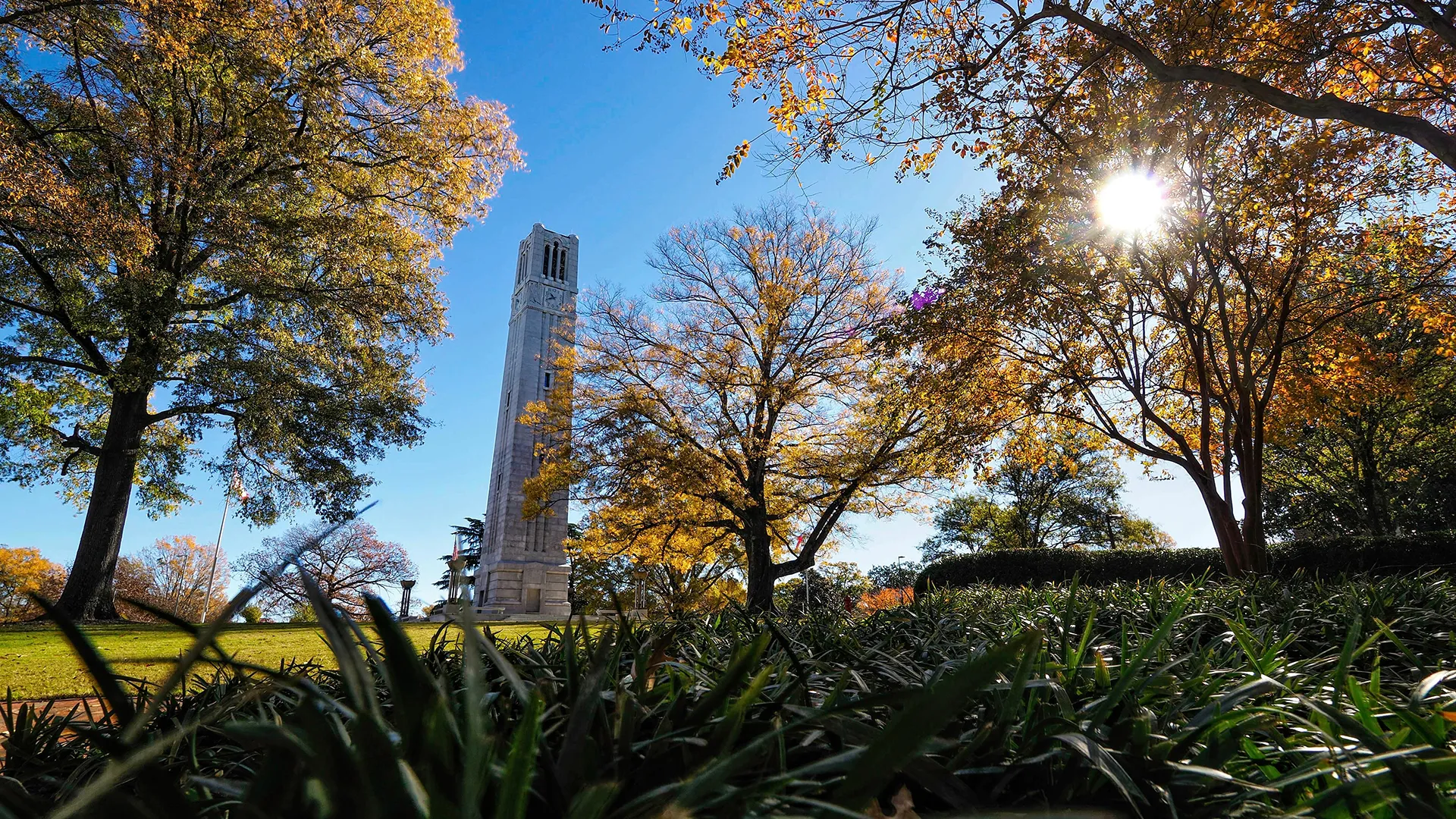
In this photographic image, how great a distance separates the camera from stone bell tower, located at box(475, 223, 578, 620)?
106 feet

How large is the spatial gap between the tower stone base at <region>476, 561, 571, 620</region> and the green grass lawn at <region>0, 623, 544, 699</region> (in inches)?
833

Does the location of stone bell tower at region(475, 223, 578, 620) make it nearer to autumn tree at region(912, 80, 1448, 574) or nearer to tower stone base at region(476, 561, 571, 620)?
tower stone base at region(476, 561, 571, 620)

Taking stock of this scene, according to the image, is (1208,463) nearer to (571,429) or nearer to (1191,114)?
(1191,114)

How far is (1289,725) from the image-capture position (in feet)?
3.54

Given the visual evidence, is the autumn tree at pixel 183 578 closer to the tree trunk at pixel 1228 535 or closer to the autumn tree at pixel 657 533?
the autumn tree at pixel 657 533

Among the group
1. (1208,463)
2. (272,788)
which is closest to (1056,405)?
(1208,463)

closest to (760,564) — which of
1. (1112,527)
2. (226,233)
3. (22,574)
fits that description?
(226,233)

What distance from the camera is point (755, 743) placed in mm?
615

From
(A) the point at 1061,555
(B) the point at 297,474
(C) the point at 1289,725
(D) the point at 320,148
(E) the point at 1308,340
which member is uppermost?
(D) the point at 320,148

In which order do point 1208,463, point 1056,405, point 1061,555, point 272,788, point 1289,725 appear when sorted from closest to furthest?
point 272,788 → point 1289,725 → point 1208,463 → point 1056,405 → point 1061,555

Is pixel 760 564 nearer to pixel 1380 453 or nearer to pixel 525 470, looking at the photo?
pixel 1380 453

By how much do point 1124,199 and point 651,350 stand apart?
8.44m

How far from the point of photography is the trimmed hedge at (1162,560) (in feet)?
44.5

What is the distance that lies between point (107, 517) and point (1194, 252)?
60.3 feet
